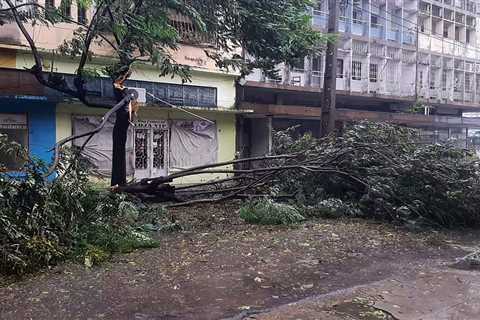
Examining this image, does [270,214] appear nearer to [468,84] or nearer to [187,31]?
[187,31]

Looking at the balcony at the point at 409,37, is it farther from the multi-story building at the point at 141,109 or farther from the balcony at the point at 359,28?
the multi-story building at the point at 141,109

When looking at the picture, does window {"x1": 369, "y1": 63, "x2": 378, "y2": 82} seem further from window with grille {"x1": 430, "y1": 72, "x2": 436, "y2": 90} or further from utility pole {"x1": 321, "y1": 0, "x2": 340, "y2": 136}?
utility pole {"x1": 321, "y1": 0, "x2": 340, "y2": 136}

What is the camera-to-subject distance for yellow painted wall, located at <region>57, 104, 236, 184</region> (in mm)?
15102

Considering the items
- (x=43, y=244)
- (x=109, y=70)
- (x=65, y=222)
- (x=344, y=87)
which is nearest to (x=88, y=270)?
(x=43, y=244)

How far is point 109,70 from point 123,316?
23.7ft

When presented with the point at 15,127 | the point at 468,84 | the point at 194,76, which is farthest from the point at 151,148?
the point at 468,84

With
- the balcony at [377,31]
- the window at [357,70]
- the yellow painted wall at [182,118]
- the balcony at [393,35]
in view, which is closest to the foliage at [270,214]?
the yellow painted wall at [182,118]

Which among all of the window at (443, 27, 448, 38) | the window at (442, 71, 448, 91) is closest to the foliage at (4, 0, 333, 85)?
the window at (442, 71, 448, 91)

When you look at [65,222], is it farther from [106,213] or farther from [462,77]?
[462,77]

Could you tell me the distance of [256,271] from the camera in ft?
19.9

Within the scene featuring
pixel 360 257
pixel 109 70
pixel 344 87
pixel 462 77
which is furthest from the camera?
pixel 462 77

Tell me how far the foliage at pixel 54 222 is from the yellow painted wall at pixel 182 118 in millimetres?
7674

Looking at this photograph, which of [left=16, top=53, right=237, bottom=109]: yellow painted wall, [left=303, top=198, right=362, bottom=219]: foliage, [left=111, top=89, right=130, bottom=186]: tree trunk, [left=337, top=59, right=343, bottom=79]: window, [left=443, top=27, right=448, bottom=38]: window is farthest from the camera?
[left=443, top=27, right=448, bottom=38]: window

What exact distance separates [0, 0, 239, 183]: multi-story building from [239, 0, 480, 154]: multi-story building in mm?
1823
